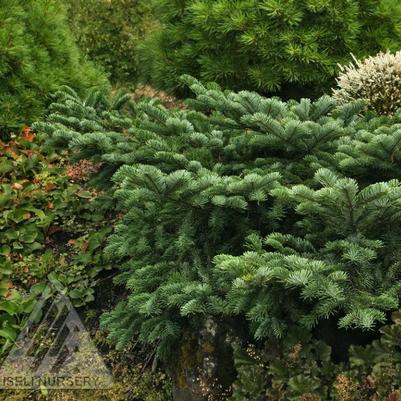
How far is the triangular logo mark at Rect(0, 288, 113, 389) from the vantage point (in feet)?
12.6

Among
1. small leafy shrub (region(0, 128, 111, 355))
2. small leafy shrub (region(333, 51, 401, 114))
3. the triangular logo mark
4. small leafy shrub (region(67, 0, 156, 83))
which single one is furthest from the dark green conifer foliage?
small leafy shrub (region(67, 0, 156, 83))

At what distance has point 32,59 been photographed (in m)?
5.33

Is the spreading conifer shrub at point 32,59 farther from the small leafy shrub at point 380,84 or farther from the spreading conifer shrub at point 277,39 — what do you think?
the small leafy shrub at point 380,84

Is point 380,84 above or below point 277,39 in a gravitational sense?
below

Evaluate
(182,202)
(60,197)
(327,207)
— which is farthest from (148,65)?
(327,207)

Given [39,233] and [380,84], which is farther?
[39,233]

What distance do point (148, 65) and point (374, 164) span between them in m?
3.78

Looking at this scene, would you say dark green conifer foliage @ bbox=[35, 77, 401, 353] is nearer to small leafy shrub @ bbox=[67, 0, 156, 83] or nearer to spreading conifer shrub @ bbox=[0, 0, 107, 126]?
spreading conifer shrub @ bbox=[0, 0, 107, 126]

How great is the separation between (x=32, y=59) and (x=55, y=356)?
2.63m

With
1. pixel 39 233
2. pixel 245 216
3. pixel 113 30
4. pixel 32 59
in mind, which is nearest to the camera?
pixel 245 216

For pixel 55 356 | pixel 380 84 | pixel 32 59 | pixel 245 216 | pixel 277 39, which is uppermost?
pixel 277 39

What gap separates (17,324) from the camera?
4215mm

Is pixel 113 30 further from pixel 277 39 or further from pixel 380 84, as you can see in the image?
pixel 380 84

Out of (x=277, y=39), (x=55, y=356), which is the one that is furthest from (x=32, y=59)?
(x=55, y=356)
